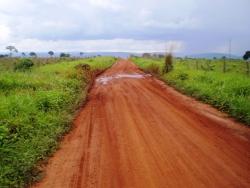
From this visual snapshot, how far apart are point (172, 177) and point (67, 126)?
16.8ft

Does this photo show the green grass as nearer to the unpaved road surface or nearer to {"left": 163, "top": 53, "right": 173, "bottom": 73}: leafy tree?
the unpaved road surface

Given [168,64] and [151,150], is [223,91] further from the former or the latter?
[168,64]

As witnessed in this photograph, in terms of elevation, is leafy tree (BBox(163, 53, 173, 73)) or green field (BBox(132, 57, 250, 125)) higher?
leafy tree (BBox(163, 53, 173, 73))

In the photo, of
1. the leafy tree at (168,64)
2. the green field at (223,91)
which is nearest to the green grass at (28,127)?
the green field at (223,91)

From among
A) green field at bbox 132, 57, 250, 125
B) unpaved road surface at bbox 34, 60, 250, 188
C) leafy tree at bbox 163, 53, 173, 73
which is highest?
leafy tree at bbox 163, 53, 173, 73

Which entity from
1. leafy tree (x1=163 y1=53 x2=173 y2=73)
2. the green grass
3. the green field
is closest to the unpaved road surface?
the green grass

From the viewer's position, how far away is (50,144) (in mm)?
9414

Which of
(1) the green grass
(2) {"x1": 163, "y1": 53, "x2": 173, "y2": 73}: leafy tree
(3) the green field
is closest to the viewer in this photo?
(1) the green grass

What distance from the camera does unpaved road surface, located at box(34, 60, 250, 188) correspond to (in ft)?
22.9

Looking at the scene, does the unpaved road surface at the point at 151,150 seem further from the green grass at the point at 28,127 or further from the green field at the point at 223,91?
the green field at the point at 223,91

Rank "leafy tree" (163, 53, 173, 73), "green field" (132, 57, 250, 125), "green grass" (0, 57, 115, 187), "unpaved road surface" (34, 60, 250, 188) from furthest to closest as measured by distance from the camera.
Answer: "leafy tree" (163, 53, 173, 73) < "green field" (132, 57, 250, 125) < "green grass" (0, 57, 115, 187) < "unpaved road surface" (34, 60, 250, 188)

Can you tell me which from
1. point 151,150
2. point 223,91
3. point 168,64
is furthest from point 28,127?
point 168,64

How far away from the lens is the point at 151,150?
8.62 metres

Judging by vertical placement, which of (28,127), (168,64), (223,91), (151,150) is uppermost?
(168,64)
